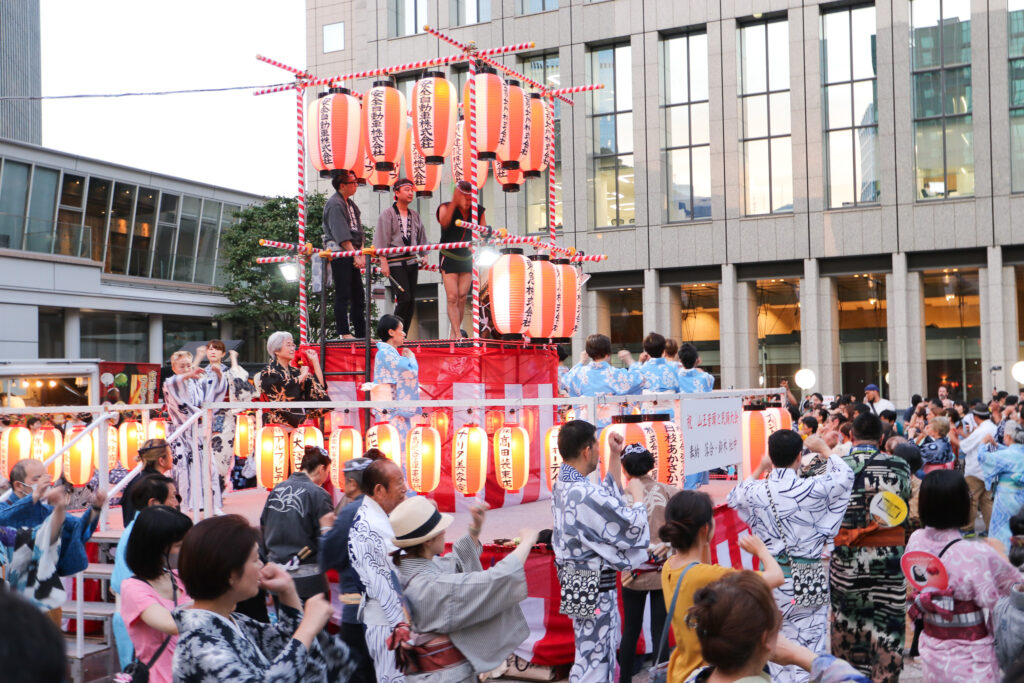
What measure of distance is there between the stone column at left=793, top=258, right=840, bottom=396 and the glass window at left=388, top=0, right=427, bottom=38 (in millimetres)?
15046

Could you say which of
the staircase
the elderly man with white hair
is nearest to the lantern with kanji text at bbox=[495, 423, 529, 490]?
the elderly man with white hair

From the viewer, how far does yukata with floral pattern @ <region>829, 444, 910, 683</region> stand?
5469 millimetres

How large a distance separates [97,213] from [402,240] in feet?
69.7

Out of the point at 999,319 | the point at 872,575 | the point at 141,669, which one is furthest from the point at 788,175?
the point at 141,669

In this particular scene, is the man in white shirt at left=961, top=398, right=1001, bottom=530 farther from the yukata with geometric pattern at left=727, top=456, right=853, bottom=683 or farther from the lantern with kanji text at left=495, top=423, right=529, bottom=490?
the lantern with kanji text at left=495, top=423, right=529, bottom=490

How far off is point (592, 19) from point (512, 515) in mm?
22486

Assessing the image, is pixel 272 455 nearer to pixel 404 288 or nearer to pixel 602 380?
pixel 602 380

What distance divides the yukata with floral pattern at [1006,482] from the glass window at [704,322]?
2163 cm

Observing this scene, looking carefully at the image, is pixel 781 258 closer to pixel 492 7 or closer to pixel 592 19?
pixel 592 19

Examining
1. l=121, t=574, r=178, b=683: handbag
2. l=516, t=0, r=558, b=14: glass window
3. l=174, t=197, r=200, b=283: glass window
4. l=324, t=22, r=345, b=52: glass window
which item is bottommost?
l=121, t=574, r=178, b=683: handbag

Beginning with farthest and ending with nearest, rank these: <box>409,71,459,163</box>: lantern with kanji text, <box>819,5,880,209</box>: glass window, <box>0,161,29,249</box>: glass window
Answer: <box>819,5,880,209</box>: glass window, <box>0,161,29,249</box>: glass window, <box>409,71,459,163</box>: lantern with kanji text

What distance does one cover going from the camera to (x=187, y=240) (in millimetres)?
32438

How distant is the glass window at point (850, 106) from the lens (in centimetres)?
2512

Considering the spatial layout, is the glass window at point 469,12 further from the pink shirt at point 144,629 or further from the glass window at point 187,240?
the pink shirt at point 144,629
